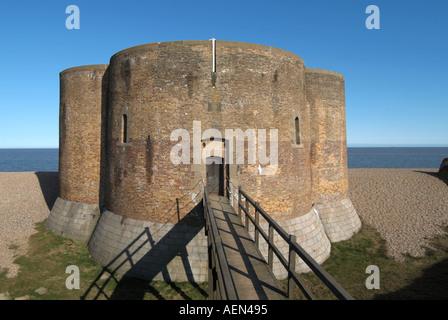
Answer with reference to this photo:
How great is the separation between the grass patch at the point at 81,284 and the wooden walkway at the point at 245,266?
342cm

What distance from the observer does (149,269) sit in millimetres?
10641

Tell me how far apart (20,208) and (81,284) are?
34.9ft

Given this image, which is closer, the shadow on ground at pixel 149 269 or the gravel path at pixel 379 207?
the shadow on ground at pixel 149 269

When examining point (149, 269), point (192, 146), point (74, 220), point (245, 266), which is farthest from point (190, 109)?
point (74, 220)

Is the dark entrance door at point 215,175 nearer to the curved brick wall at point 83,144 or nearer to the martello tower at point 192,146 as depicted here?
the martello tower at point 192,146

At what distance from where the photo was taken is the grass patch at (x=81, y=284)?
31.9 feet

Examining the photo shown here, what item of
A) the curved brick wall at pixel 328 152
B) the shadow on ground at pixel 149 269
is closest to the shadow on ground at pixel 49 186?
the shadow on ground at pixel 149 269

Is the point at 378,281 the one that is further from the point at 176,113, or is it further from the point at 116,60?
the point at 116,60

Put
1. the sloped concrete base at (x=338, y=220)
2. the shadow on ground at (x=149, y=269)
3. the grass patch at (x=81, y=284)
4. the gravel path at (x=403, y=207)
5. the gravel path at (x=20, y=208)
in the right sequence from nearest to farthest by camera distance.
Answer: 1. the grass patch at (x=81, y=284)
2. the shadow on ground at (x=149, y=269)
3. the gravel path at (x=20, y=208)
4. the gravel path at (x=403, y=207)
5. the sloped concrete base at (x=338, y=220)

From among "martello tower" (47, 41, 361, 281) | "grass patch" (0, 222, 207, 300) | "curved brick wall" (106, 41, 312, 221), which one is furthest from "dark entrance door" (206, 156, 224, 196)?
"grass patch" (0, 222, 207, 300)

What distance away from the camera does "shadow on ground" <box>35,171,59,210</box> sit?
18.9 meters

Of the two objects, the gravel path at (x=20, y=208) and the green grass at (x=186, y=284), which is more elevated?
the gravel path at (x=20, y=208)

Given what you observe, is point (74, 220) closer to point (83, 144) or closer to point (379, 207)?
point (83, 144)
